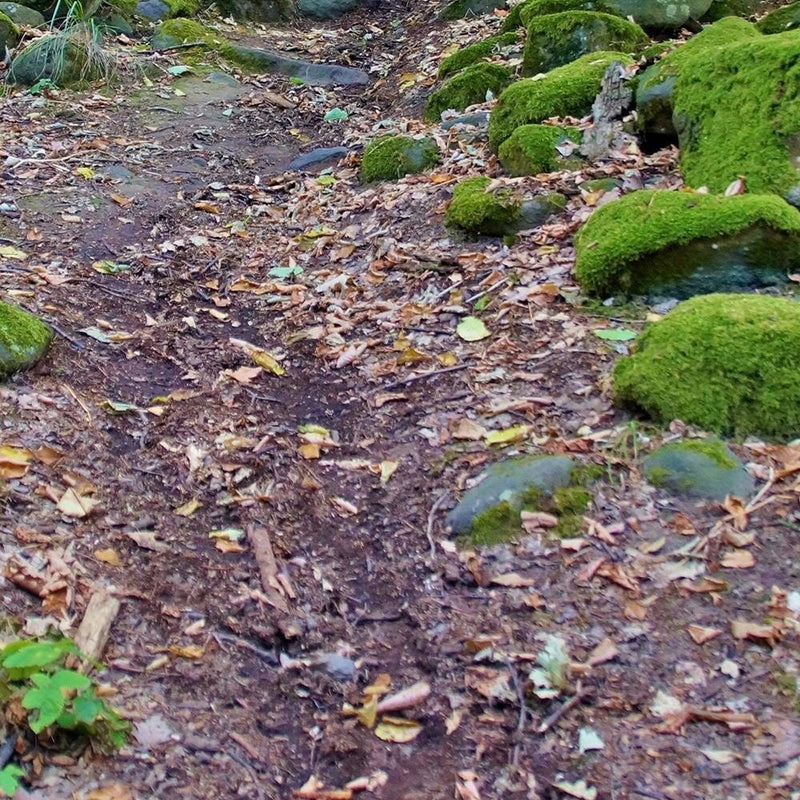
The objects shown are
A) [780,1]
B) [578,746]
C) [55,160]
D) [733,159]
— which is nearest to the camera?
[578,746]

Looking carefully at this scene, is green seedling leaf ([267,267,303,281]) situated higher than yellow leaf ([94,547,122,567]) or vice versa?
yellow leaf ([94,547,122,567])

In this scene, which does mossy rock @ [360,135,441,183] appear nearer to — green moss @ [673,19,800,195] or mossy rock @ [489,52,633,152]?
mossy rock @ [489,52,633,152]

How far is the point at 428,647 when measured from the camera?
3070 millimetres

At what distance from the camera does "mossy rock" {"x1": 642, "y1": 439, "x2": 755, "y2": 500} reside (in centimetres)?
340

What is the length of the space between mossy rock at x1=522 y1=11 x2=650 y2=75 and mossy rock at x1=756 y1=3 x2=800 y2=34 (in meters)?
1.11

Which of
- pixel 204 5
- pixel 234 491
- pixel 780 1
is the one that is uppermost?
pixel 780 1

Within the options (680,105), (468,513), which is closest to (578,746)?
(468,513)

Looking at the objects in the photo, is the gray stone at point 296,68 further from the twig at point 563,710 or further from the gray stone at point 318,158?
the twig at point 563,710

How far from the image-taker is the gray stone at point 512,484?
3.53 m

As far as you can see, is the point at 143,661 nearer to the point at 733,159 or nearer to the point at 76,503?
the point at 76,503

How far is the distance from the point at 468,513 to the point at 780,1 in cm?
831

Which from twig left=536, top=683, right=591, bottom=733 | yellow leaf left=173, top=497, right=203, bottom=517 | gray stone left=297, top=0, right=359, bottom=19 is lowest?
yellow leaf left=173, top=497, right=203, bottom=517

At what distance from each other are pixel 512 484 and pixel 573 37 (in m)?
5.86

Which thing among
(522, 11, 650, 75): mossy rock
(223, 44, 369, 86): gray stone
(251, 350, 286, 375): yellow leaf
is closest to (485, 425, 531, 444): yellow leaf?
(251, 350, 286, 375): yellow leaf
